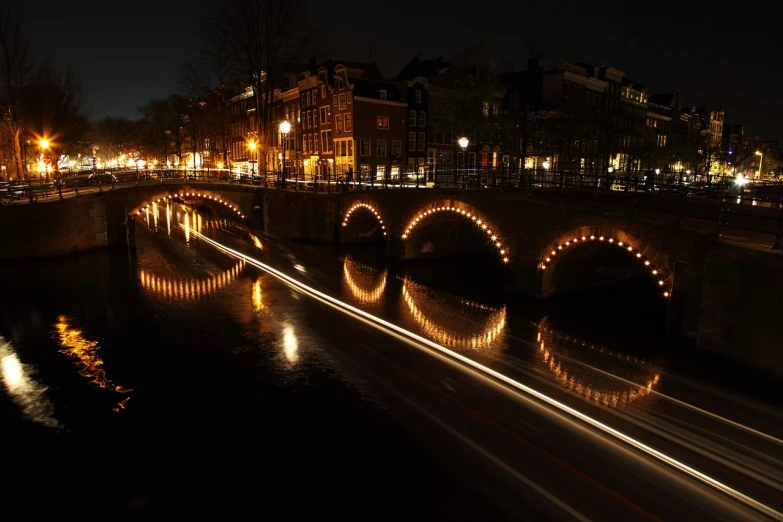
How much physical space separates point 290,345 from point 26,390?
668 centimetres

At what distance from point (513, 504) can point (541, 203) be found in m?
14.3

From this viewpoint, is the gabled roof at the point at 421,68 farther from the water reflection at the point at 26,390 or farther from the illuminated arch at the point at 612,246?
the water reflection at the point at 26,390

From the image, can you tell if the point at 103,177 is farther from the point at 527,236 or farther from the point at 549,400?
the point at 549,400

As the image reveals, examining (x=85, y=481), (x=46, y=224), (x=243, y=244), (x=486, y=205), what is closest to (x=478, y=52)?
(x=486, y=205)

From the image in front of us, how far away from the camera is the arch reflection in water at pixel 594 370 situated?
12289 mm

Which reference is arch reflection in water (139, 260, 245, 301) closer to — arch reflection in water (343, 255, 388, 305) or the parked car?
arch reflection in water (343, 255, 388, 305)

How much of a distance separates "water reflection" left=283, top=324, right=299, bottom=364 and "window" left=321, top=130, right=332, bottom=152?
131 ft

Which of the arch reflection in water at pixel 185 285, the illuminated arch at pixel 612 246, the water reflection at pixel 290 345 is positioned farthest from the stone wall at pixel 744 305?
the arch reflection in water at pixel 185 285

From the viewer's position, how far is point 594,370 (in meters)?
13.9

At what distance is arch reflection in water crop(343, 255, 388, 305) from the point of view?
70.6ft

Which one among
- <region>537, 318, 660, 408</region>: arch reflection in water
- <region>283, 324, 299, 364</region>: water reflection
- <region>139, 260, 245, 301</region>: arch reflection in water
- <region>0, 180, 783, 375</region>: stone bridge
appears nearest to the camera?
<region>537, 318, 660, 408</region>: arch reflection in water

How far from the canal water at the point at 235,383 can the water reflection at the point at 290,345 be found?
0.27ft

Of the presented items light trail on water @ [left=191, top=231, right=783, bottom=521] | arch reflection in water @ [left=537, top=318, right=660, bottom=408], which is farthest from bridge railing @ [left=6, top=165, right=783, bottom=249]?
light trail on water @ [left=191, top=231, right=783, bottom=521]

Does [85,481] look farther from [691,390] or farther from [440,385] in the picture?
[691,390]
